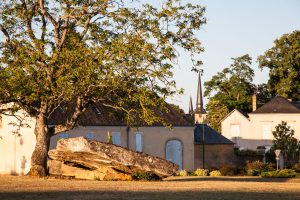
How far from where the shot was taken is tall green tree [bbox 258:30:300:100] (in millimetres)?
88688

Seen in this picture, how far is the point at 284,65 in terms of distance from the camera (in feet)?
294

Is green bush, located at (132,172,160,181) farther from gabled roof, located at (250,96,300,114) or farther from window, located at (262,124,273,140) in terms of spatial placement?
window, located at (262,124,273,140)

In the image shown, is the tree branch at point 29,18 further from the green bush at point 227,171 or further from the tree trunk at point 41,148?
the green bush at point 227,171

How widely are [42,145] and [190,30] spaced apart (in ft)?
33.5

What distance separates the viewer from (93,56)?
34.8 meters

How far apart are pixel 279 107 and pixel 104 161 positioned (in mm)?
49854

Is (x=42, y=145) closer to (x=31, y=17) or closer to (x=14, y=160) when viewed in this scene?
(x=31, y=17)

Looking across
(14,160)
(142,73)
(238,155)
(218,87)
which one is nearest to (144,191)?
(142,73)

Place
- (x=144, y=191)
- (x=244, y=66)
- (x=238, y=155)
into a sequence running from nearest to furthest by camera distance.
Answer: (x=144, y=191), (x=238, y=155), (x=244, y=66)

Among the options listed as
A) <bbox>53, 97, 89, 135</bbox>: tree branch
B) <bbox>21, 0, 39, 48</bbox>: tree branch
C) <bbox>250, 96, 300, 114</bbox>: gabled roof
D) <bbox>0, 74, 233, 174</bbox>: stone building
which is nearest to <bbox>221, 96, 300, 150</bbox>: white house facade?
<bbox>250, 96, 300, 114</bbox>: gabled roof

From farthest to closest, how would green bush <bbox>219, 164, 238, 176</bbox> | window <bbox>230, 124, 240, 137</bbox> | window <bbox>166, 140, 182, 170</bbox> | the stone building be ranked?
window <bbox>230, 124, 240, 137</bbox> < window <bbox>166, 140, 182, 170</bbox> < green bush <bbox>219, 164, 238, 176</bbox> < the stone building

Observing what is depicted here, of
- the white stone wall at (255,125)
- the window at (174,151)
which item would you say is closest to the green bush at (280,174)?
the window at (174,151)

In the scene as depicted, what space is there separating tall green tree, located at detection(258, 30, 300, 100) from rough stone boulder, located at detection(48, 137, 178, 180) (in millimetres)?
56911

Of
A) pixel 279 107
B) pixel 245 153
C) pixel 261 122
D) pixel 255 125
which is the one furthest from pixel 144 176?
pixel 255 125
